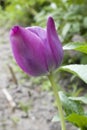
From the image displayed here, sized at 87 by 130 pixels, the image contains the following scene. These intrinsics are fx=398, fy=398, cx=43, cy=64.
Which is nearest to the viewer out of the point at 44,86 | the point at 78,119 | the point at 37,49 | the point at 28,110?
the point at 37,49

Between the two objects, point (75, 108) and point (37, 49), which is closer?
point (37, 49)

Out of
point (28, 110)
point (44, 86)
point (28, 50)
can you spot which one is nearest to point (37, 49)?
point (28, 50)

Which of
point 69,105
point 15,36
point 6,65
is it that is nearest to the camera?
point 15,36

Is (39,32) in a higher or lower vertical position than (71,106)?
higher

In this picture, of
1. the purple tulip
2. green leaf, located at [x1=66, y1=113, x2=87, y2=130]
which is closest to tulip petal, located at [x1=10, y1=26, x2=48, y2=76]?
the purple tulip

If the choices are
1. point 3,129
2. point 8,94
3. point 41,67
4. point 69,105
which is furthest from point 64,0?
point 41,67

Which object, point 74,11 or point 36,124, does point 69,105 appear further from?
point 74,11

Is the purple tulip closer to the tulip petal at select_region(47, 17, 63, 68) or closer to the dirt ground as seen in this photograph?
the tulip petal at select_region(47, 17, 63, 68)

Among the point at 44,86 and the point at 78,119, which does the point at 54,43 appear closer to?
the point at 78,119
